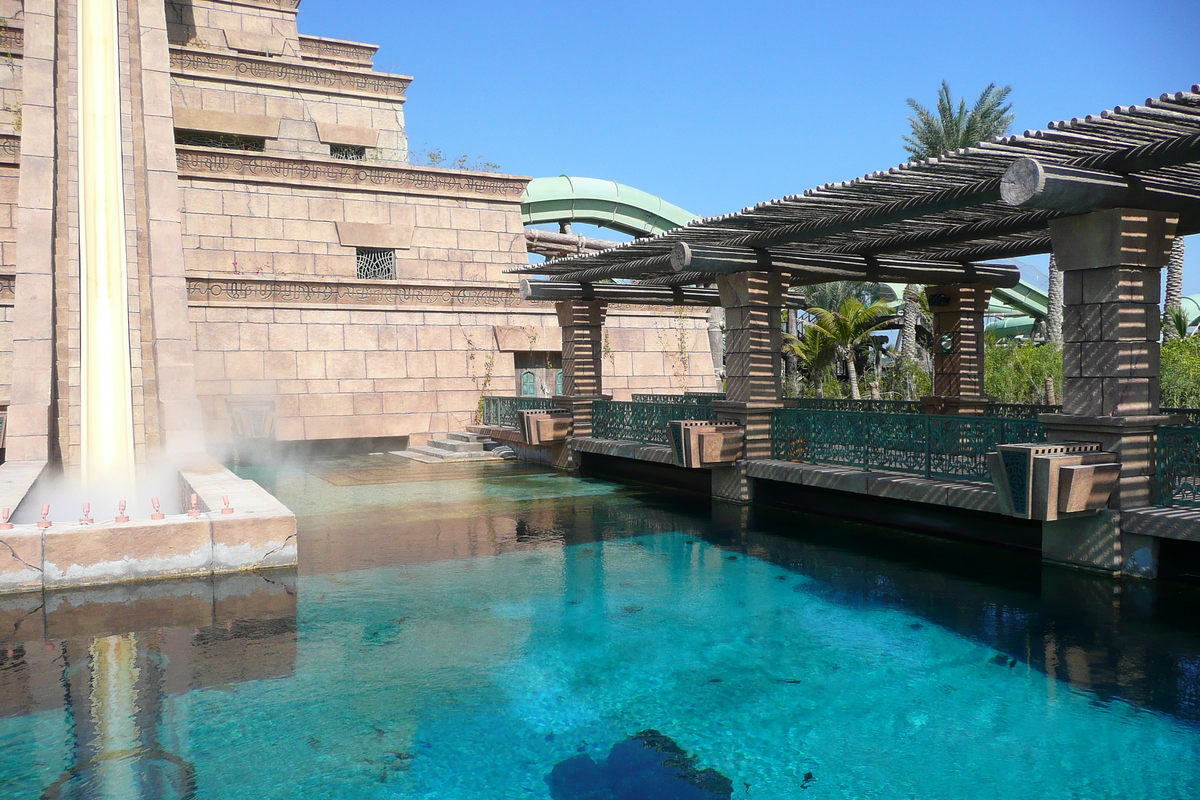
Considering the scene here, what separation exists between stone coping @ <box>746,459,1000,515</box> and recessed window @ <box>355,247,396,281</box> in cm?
1493

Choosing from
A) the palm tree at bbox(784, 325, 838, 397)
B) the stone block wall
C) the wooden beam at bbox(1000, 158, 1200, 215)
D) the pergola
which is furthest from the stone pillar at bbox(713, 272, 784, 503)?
the stone block wall

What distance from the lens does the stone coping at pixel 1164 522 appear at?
7742 millimetres

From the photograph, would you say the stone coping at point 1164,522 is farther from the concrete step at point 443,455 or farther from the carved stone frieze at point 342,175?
the carved stone frieze at point 342,175

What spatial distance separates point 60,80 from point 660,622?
51.8 feet

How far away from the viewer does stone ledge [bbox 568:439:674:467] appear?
48.9 ft

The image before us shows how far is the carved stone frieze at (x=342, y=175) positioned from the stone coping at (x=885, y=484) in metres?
15.5

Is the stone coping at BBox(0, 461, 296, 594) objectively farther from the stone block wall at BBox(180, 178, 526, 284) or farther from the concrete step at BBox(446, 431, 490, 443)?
the stone block wall at BBox(180, 178, 526, 284)

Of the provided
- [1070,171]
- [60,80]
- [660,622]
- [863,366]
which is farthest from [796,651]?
[863,366]

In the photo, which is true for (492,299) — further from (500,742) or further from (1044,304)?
(1044,304)

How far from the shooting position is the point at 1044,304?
42.5 m

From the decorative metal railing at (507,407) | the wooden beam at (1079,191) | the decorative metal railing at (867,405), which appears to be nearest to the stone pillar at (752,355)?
the decorative metal railing at (867,405)

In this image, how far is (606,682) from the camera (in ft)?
20.8

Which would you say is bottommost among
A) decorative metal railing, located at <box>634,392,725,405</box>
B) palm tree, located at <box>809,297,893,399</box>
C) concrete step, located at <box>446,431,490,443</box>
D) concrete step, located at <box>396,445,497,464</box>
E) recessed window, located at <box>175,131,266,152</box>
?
concrete step, located at <box>396,445,497,464</box>

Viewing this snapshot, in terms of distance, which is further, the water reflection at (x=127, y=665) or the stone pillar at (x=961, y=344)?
the stone pillar at (x=961, y=344)
